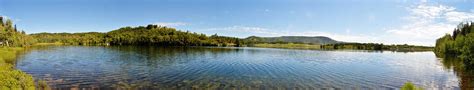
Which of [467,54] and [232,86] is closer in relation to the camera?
[232,86]

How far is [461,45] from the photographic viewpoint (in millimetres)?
79438

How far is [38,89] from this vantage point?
20.0 m

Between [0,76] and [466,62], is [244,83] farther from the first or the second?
[466,62]

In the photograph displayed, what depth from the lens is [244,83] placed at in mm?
25766

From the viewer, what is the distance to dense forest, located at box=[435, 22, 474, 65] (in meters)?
50.3

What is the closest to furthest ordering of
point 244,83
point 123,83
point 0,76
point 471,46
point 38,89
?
point 0,76 → point 38,89 → point 123,83 → point 244,83 → point 471,46

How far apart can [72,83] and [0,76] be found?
→ 751 cm

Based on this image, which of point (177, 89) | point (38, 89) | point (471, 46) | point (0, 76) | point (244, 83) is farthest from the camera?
point (471, 46)

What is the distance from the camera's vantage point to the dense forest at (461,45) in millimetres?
50303

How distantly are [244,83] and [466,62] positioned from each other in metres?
45.2

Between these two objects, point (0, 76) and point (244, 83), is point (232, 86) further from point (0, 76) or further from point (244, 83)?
point (0, 76)

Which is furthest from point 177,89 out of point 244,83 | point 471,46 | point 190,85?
point 471,46

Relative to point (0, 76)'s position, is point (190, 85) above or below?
below

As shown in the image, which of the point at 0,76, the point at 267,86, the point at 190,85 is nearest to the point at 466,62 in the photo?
the point at 267,86
